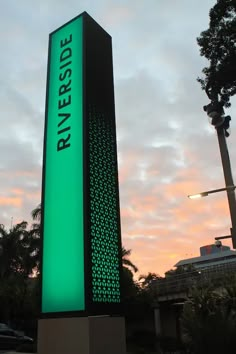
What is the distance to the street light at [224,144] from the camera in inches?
492

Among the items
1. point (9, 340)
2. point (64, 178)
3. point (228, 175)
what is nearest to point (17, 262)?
point (9, 340)

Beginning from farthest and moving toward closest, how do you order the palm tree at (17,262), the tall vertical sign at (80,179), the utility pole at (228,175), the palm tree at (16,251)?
the palm tree at (16,251)
the palm tree at (17,262)
the tall vertical sign at (80,179)
the utility pole at (228,175)

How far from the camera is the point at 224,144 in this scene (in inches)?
497

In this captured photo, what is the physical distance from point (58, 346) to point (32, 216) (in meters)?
Result: 39.5

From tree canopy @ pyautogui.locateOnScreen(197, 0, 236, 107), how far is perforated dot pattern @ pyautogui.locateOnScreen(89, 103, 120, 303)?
4.23 m

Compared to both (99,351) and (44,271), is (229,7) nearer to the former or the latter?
(44,271)

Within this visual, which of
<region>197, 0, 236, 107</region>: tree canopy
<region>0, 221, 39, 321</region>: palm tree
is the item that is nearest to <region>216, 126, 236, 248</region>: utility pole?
<region>197, 0, 236, 107</region>: tree canopy

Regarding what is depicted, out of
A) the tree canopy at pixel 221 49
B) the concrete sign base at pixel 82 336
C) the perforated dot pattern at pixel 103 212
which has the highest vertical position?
the tree canopy at pixel 221 49

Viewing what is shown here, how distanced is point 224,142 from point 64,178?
5.14m

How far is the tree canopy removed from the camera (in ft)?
52.7

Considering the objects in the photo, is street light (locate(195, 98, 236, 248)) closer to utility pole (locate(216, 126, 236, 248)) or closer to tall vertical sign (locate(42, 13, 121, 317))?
utility pole (locate(216, 126, 236, 248))

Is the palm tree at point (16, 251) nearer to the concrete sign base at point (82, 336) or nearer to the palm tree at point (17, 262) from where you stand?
the palm tree at point (17, 262)

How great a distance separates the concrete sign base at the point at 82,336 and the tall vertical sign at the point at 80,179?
0.29 m

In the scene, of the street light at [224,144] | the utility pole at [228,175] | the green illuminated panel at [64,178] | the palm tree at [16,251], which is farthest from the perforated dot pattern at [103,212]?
the palm tree at [16,251]
